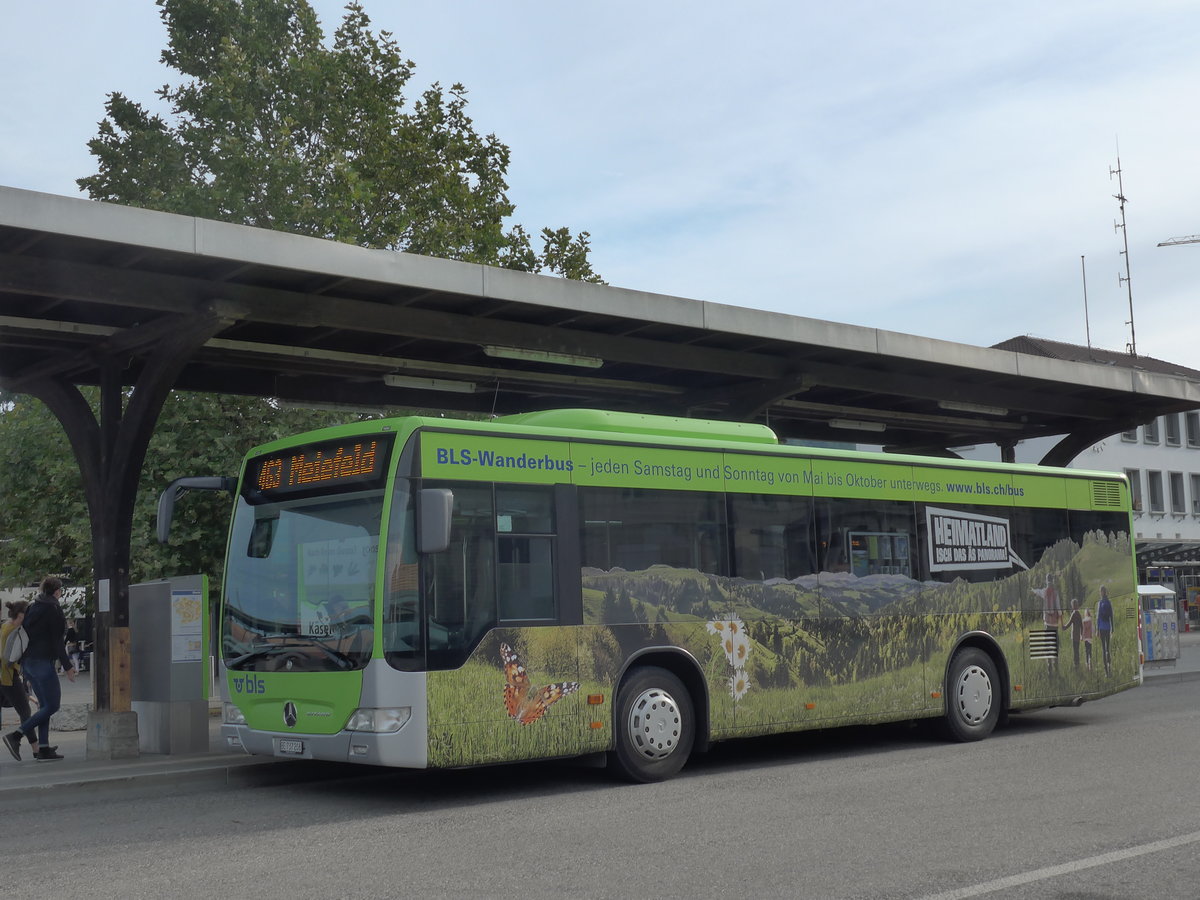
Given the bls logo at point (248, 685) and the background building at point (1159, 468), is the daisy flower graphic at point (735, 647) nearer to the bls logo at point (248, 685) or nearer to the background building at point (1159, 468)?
the bls logo at point (248, 685)

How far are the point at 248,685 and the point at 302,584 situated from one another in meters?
1.05

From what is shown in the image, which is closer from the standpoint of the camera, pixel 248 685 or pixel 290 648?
pixel 290 648

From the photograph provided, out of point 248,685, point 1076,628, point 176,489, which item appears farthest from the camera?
point 1076,628

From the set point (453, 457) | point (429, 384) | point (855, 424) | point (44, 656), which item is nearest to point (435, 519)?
point (453, 457)

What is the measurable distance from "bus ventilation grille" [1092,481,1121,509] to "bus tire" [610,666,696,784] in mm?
7015

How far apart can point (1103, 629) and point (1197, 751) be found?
3.78 meters

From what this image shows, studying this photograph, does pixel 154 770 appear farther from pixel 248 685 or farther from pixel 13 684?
pixel 13 684

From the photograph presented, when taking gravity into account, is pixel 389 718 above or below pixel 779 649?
below

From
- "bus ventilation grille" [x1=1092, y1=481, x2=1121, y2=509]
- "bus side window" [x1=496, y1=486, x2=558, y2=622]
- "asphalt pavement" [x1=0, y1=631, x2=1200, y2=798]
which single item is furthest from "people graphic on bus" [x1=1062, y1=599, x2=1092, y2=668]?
"asphalt pavement" [x1=0, y1=631, x2=1200, y2=798]

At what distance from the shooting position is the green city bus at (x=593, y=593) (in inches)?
388

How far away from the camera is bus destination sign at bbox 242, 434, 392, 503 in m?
10.1

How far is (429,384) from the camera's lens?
54.7ft

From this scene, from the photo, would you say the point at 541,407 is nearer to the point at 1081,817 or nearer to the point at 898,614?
the point at 898,614

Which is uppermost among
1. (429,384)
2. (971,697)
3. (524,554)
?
(429,384)
